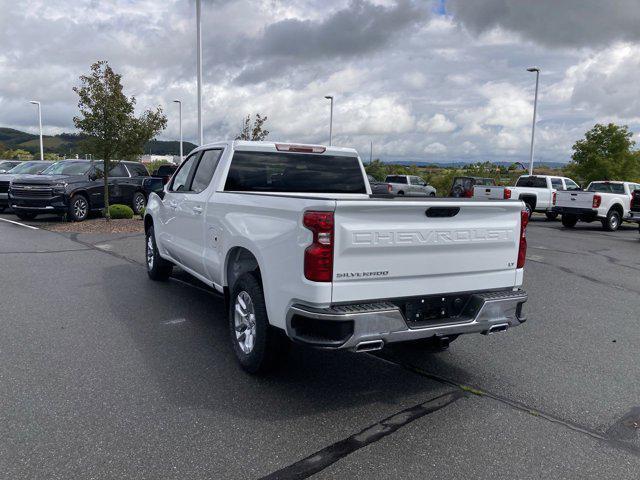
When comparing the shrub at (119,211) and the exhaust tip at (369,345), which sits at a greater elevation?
the exhaust tip at (369,345)

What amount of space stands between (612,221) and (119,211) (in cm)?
1678

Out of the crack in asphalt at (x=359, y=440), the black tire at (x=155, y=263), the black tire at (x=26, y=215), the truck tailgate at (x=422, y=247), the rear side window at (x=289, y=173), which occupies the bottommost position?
the black tire at (x=26, y=215)

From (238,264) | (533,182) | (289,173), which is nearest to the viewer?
(238,264)

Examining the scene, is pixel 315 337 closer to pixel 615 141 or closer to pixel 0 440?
pixel 0 440

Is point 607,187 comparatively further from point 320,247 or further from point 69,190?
point 320,247

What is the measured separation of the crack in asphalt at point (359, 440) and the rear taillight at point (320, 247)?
1032mm

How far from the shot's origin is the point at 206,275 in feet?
18.7

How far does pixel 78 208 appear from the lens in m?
16.6

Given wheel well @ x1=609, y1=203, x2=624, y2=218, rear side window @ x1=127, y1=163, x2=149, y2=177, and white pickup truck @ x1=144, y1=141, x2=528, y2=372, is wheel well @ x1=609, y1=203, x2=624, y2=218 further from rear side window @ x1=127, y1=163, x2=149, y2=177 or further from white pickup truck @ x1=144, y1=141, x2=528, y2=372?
white pickup truck @ x1=144, y1=141, x2=528, y2=372

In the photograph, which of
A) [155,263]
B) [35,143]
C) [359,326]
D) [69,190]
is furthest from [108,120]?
[35,143]

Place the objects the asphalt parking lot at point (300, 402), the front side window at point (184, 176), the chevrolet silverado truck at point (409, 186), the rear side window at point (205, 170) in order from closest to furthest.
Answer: the asphalt parking lot at point (300, 402) → the rear side window at point (205, 170) → the front side window at point (184, 176) → the chevrolet silverado truck at point (409, 186)

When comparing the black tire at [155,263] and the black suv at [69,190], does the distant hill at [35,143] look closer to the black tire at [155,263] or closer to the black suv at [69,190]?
the black suv at [69,190]

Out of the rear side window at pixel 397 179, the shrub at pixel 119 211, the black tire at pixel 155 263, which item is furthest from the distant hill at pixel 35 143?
the black tire at pixel 155 263

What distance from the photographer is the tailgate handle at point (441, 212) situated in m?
3.91
